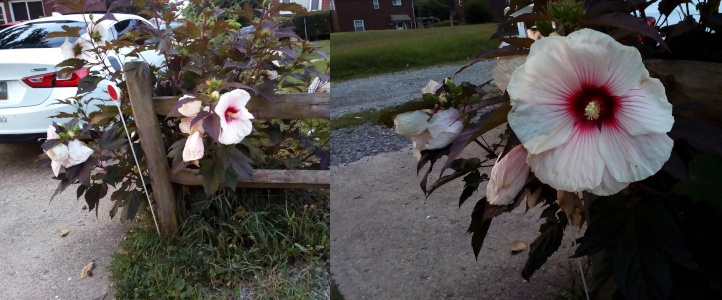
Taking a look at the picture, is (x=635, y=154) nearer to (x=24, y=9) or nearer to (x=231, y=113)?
(x=231, y=113)

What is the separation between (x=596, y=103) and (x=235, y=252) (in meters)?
1.99

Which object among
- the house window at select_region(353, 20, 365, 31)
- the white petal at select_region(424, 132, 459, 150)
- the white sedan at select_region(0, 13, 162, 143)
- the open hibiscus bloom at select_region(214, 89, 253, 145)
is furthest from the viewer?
the white sedan at select_region(0, 13, 162, 143)

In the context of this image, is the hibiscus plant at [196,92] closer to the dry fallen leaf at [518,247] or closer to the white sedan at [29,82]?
the white sedan at [29,82]

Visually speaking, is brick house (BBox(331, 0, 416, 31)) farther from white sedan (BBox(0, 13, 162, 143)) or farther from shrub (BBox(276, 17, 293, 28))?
white sedan (BBox(0, 13, 162, 143))

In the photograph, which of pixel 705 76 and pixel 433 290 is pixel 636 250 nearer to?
pixel 705 76

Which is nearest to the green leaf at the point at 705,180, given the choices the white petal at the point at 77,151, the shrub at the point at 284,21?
the shrub at the point at 284,21

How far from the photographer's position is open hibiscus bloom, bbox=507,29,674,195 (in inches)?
19.0

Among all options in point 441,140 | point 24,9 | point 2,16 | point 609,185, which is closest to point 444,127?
point 441,140

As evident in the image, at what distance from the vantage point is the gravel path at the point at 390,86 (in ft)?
2.03

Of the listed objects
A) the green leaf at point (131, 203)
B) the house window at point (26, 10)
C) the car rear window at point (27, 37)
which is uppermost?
the house window at point (26, 10)

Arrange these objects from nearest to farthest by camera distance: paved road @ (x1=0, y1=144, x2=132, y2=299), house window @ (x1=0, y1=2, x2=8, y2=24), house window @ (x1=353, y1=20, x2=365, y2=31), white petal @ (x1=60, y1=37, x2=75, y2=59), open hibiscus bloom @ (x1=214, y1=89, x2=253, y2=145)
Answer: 1. house window @ (x1=353, y1=20, x2=365, y2=31)
2. open hibiscus bloom @ (x1=214, y1=89, x2=253, y2=145)
3. white petal @ (x1=60, y1=37, x2=75, y2=59)
4. paved road @ (x1=0, y1=144, x2=132, y2=299)
5. house window @ (x1=0, y1=2, x2=8, y2=24)

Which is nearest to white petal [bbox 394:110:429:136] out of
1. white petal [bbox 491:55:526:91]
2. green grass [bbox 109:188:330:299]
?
white petal [bbox 491:55:526:91]

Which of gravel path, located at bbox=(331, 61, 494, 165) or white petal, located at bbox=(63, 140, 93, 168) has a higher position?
gravel path, located at bbox=(331, 61, 494, 165)

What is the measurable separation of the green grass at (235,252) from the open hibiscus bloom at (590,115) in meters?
1.79
